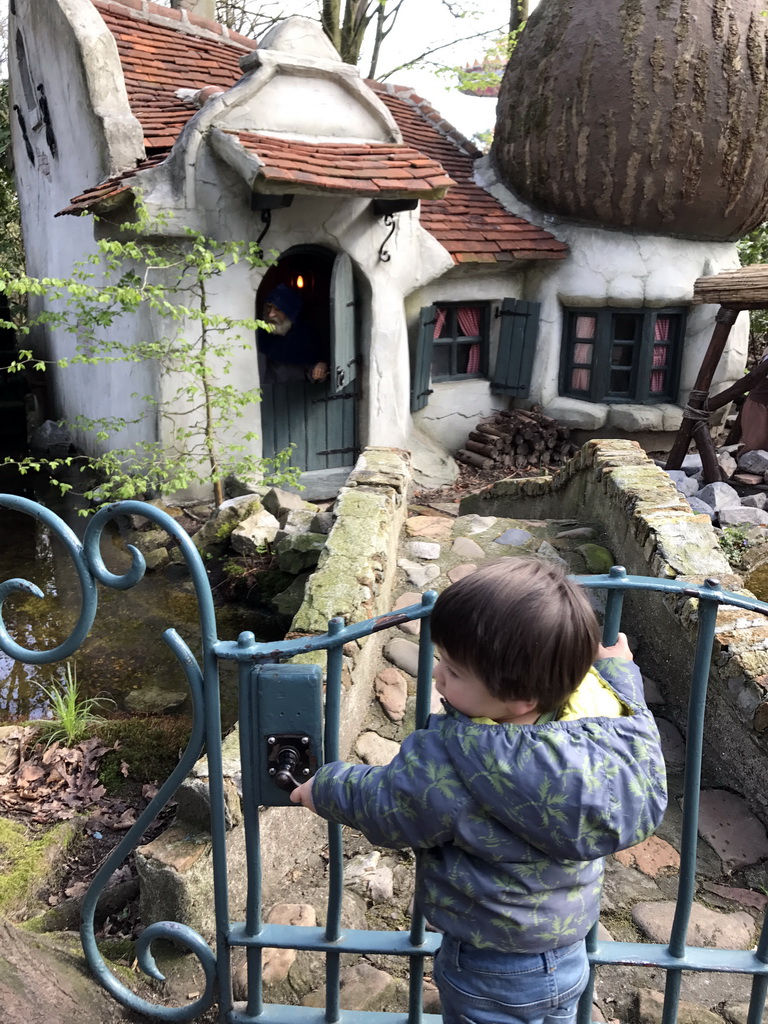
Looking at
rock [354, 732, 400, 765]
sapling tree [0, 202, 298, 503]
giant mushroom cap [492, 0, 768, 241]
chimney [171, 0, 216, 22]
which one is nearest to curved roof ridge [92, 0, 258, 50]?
chimney [171, 0, 216, 22]

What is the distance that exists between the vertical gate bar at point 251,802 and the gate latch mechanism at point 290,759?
0.04 meters

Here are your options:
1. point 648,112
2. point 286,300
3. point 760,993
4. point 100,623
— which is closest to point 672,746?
point 760,993

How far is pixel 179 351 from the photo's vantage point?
6906 millimetres

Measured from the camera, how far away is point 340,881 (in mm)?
1677

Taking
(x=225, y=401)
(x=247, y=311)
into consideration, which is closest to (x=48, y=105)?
(x=247, y=311)

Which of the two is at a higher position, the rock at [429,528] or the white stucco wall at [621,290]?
the white stucco wall at [621,290]

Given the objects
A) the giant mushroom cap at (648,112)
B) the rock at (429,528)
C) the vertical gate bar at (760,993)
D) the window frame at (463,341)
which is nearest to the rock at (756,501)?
the rock at (429,528)

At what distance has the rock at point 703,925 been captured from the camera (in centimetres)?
210

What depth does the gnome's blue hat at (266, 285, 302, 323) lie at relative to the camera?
8.34 metres

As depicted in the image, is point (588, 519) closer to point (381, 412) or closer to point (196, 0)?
point (381, 412)

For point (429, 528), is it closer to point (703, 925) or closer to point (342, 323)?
point (703, 925)

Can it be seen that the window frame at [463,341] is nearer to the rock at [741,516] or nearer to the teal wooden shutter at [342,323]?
the teal wooden shutter at [342,323]

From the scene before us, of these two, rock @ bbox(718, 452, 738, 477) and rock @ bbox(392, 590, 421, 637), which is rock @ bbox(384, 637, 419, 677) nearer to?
rock @ bbox(392, 590, 421, 637)

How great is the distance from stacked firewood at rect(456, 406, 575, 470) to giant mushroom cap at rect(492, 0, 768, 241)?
2529 mm
